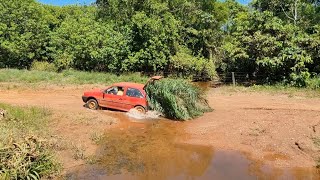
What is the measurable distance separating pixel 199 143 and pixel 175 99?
157 inches

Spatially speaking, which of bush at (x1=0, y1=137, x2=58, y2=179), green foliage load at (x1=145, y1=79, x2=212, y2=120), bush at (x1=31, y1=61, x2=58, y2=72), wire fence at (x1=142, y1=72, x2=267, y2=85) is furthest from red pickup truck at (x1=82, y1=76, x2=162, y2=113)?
bush at (x1=31, y1=61, x2=58, y2=72)

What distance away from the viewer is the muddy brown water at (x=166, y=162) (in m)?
11.8

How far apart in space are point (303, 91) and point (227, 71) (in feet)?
34.5

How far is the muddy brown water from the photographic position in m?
11.8

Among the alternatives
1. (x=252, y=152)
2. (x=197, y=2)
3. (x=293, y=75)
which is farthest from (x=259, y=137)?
(x=197, y=2)

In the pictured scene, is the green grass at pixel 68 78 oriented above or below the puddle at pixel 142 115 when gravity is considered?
above

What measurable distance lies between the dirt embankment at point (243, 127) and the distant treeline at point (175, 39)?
6.20 m

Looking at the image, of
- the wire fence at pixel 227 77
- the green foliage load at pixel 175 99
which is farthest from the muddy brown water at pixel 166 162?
the wire fence at pixel 227 77

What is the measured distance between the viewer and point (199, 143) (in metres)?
15.1

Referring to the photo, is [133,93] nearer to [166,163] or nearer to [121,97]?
[121,97]

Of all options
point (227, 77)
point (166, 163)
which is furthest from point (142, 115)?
point (227, 77)

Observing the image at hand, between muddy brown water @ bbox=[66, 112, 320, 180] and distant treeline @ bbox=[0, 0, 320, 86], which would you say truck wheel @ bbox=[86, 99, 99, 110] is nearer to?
muddy brown water @ bbox=[66, 112, 320, 180]

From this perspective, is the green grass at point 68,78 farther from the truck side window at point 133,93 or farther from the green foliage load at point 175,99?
the green foliage load at point 175,99

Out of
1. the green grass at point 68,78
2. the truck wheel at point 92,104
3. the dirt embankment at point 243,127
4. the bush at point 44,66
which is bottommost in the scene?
the dirt embankment at point 243,127
